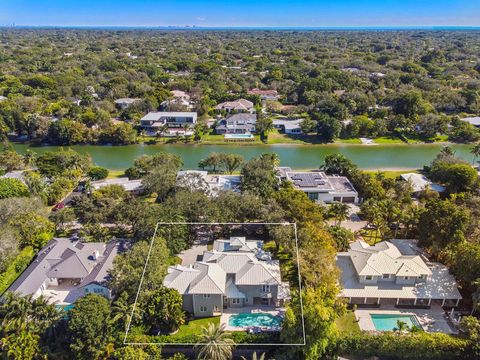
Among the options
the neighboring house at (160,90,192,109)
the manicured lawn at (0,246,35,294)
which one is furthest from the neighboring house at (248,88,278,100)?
the manicured lawn at (0,246,35,294)

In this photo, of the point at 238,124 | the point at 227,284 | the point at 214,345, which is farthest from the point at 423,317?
the point at 238,124

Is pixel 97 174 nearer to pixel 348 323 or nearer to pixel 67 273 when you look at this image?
pixel 67 273

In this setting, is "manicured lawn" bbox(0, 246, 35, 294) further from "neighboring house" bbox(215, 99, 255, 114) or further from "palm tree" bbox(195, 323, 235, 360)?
"neighboring house" bbox(215, 99, 255, 114)

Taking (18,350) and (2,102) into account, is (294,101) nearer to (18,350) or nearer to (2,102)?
(2,102)

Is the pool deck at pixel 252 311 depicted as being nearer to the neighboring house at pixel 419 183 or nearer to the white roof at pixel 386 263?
the white roof at pixel 386 263

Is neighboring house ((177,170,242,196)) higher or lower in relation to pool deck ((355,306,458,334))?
higher

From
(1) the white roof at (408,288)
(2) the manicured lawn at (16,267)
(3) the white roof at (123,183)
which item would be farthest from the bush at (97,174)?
(1) the white roof at (408,288)
